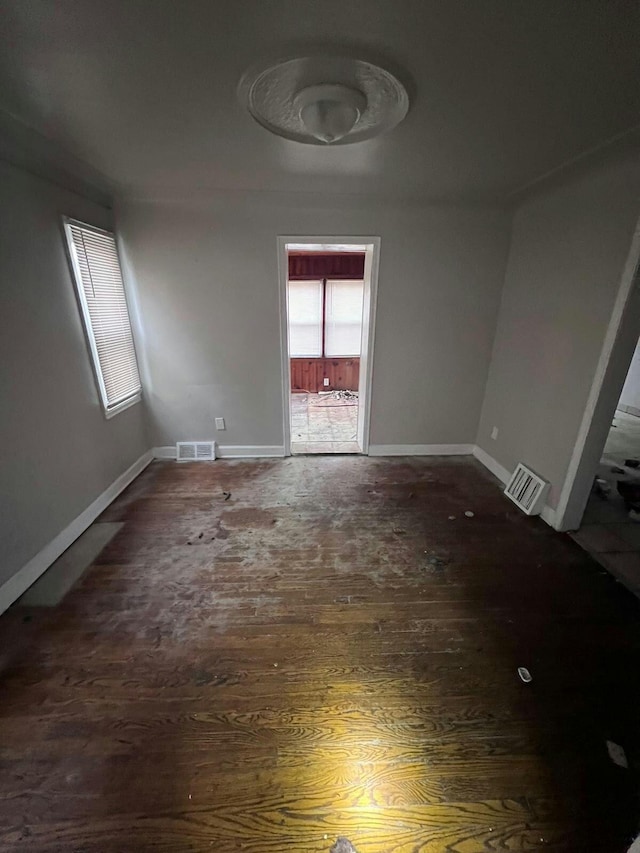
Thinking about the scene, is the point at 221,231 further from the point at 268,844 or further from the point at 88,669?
the point at 268,844

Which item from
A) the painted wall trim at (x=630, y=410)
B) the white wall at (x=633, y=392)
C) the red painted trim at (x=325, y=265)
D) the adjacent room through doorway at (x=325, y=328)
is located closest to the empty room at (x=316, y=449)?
the adjacent room through doorway at (x=325, y=328)

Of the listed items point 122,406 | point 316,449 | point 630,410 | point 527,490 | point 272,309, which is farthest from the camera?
point 630,410

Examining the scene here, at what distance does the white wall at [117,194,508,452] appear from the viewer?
9.73ft

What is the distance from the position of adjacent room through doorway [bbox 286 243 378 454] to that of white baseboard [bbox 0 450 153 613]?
2.78 metres

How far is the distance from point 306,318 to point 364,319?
319 centimetres

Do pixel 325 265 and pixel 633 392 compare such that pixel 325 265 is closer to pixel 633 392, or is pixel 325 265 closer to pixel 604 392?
pixel 604 392

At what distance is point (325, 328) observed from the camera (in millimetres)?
6410

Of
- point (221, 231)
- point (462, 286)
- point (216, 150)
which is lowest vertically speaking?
point (462, 286)

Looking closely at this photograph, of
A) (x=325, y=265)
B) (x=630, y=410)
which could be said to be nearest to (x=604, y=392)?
(x=630, y=410)

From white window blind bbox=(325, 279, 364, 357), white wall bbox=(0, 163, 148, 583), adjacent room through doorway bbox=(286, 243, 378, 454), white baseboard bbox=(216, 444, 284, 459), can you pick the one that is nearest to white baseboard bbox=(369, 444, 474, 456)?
white baseboard bbox=(216, 444, 284, 459)

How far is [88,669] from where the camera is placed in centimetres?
155

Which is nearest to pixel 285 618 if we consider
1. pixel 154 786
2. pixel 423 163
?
pixel 154 786

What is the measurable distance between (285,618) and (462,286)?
3134mm

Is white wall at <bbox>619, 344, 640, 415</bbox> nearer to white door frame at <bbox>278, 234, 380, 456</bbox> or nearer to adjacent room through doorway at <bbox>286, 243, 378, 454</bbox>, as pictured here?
adjacent room through doorway at <bbox>286, 243, 378, 454</bbox>
